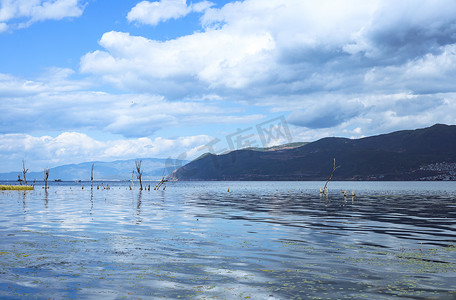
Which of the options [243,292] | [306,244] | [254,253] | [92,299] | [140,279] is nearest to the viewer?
[92,299]

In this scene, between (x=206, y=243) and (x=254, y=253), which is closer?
(x=254, y=253)

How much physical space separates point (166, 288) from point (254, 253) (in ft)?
26.4

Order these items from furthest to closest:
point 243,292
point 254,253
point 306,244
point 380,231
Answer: point 380,231 < point 306,244 < point 254,253 < point 243,292

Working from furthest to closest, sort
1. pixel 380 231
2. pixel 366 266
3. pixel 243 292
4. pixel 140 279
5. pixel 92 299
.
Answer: pixel 380 231, pixel 366 266, pixel 140 279, pixel 243 292, pixel 92 299

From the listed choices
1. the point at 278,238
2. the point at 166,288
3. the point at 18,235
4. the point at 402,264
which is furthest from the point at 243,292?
the point at 18,235

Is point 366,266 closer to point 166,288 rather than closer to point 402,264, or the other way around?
point 402,264

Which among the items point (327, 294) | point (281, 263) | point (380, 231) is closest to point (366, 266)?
point (281, 263)

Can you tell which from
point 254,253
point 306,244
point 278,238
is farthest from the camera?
point 278,238

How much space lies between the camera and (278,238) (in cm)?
2688

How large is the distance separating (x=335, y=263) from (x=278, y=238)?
342 inches

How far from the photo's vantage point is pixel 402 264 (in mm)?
18297

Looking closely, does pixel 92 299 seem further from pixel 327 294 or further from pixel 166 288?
pixel 327 294

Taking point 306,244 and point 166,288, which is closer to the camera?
point 166,288

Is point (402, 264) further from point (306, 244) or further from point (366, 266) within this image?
point (306, 244)
